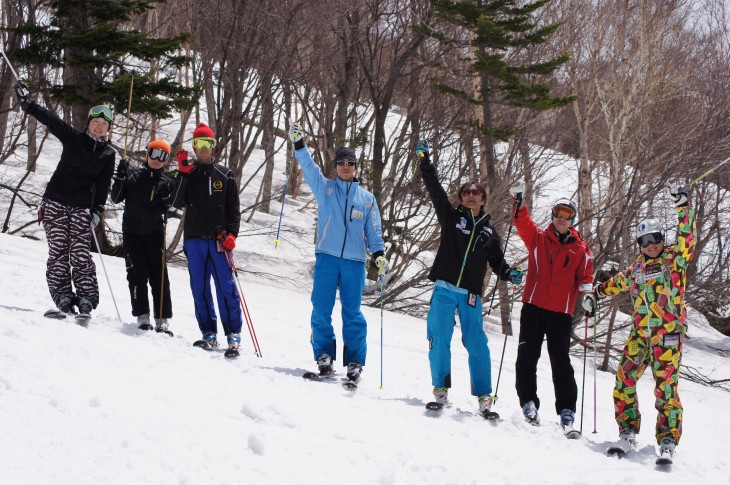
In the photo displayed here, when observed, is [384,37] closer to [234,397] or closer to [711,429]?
[711,429]

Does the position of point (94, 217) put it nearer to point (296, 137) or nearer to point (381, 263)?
point (296, 137)

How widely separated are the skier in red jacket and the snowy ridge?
31 centimetres

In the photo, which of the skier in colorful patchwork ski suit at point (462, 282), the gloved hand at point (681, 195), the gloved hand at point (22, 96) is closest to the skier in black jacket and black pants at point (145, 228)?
the gloved hand at point (22, 96)

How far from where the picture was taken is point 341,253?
235 inches

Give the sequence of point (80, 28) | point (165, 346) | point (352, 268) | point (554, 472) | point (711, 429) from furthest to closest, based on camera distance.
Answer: point (80, 28) < point (711, 429) < point (352, 268) < point (165, 346) < point (554, 472)

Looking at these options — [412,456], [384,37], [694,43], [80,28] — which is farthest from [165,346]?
[694,43]

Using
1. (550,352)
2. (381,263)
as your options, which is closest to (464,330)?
(550,352)

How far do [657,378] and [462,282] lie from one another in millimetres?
1540

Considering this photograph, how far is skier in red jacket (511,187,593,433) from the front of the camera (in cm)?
580

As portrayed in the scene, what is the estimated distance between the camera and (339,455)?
3.97m

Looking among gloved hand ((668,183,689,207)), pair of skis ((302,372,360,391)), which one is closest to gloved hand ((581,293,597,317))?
gloved hand ((668,183,689,207))

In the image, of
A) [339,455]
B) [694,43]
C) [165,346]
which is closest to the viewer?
[339,455]

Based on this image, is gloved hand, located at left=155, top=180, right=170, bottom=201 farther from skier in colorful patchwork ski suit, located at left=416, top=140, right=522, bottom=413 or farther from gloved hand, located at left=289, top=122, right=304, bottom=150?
skier in colorful patchwork ski suit, located at left=416, top=140, right=522, bottom=413

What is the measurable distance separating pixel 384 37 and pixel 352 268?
1186 cm
